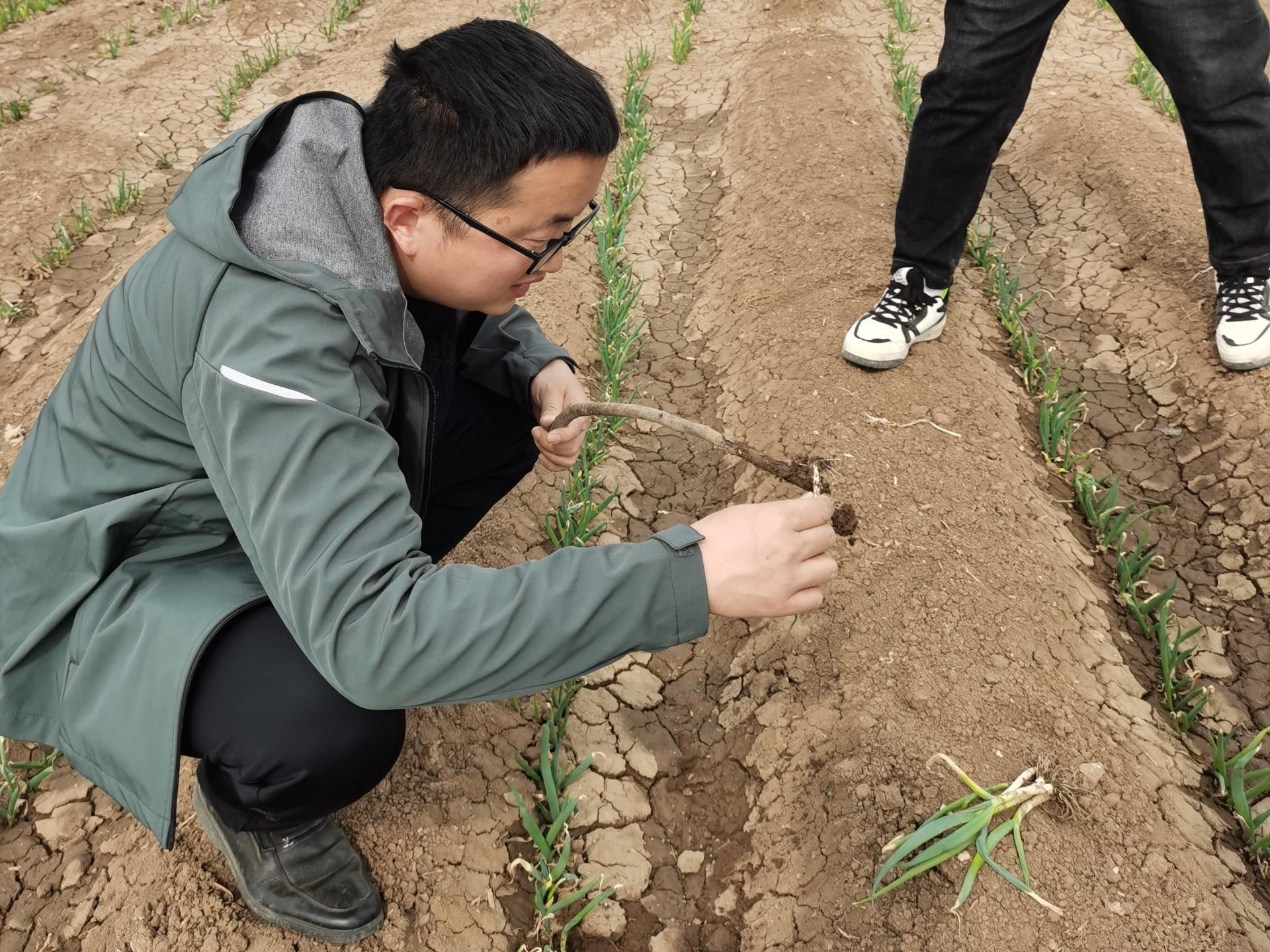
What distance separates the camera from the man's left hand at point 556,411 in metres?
2.02

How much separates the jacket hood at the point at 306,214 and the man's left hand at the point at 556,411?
1.71 feet

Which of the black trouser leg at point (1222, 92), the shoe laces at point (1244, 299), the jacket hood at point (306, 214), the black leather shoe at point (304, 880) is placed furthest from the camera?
the shoe laces at point (1244, 299)

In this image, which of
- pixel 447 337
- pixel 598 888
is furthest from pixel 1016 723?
pixel 447 337

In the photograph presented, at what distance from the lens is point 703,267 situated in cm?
395

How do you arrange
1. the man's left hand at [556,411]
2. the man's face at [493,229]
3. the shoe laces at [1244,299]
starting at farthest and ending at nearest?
1. the shoe laces at [1244,299]
2. the man's left hand at [556,411]
3. the man's face at [493,229]

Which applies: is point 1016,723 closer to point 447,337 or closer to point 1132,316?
point 447,337

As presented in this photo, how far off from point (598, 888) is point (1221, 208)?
2306mm

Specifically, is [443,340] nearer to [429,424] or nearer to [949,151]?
[429,424]

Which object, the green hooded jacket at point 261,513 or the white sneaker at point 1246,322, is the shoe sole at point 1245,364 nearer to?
the white sneaker at point 1246,322

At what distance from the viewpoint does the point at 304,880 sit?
168 centimetres

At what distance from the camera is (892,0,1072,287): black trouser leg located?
A: 244 cm

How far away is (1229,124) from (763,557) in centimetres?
198

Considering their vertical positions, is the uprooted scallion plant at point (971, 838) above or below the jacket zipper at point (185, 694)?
below

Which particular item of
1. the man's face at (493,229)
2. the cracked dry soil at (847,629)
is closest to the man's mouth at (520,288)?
the man's face at (493,229)
